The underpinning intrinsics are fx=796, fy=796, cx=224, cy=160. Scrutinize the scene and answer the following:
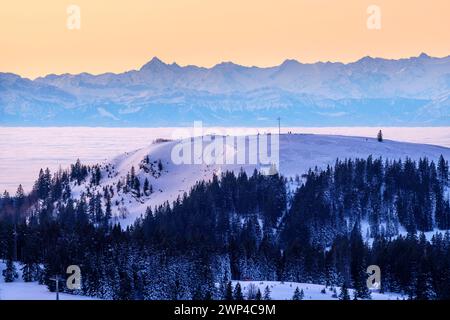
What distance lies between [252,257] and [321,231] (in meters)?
67.1

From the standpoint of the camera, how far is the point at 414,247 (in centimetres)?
13512

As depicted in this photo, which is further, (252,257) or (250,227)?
(250,227)

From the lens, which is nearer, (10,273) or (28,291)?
(28,291)

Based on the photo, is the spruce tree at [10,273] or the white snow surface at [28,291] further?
the spruce tree at [10,273]

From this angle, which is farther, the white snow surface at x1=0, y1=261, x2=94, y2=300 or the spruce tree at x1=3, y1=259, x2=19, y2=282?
the spruce tree at x1=3, y1=259, x2=19, y2=282
